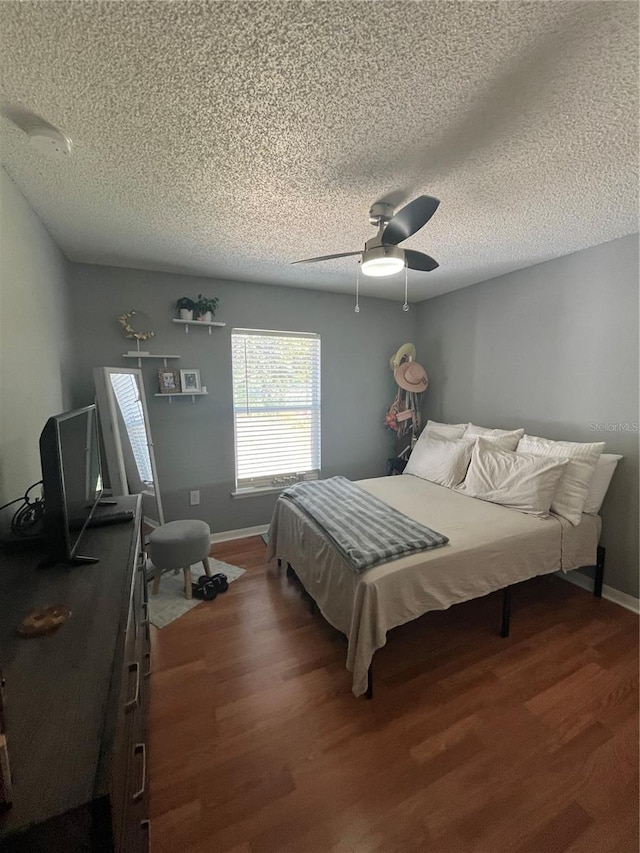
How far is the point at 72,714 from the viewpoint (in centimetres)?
65

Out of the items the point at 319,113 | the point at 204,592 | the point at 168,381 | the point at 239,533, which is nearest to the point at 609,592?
the point at 204,592

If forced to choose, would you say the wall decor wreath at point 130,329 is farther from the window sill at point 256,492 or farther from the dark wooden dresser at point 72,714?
→ the dark wooden dresser at point 72,714

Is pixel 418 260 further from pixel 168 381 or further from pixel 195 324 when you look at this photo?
pixel 168 381

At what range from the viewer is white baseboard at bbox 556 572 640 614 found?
7.52ft

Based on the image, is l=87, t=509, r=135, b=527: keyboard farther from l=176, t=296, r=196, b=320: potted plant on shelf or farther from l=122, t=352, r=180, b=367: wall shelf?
l=176, t=296, r=196, b=320: potted plant on shelf

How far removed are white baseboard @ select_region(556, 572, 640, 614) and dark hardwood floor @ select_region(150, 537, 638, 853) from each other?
9cm

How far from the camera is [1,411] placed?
1.38 m

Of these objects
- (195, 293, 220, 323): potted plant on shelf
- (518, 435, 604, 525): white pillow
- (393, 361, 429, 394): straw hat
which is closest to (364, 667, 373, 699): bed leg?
(518, 435, 604, 525): white pillow

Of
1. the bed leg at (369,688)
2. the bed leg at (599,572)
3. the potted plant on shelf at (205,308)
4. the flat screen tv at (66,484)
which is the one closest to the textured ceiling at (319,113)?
the potted plant on shelf at (205,308)

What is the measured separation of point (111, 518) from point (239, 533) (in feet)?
6.48

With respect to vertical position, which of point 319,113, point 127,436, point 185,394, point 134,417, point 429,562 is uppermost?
point 319,113

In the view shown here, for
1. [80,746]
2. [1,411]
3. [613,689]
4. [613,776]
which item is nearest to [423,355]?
[613,689]

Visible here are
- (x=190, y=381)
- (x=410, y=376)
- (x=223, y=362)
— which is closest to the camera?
(x=190, y=381)

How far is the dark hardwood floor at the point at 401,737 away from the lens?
1.19 meters
